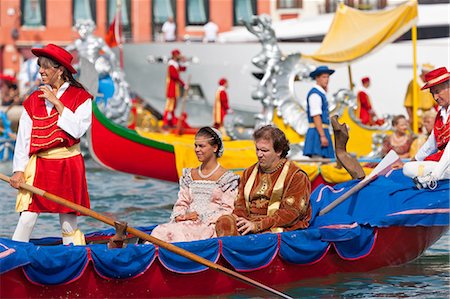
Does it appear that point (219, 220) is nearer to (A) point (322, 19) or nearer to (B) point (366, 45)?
(B) point (366, 45)

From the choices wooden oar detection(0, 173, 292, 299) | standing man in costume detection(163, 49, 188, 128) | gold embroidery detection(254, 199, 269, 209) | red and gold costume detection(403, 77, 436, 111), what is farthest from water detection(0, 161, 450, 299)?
standing man in costume detection(163, 49, 188, 128)

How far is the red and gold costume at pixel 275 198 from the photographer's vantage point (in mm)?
7133

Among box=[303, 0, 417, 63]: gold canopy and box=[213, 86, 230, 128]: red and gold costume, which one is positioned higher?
box=[303, 0, 417, 63]: gold canopy

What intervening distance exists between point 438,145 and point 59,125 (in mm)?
2449

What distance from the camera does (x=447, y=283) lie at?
299 inches

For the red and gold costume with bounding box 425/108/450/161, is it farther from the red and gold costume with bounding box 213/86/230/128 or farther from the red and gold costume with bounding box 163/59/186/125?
the red and gold costume with bounding box 163/59/186/125

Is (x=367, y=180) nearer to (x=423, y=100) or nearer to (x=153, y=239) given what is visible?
(x=153, y=239)

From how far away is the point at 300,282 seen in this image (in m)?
7.31

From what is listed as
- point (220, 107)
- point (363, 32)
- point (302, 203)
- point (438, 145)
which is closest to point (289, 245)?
point (302, 203)

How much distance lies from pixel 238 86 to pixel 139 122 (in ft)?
14.2

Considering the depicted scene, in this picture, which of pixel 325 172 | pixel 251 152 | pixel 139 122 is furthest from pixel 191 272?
pixel 139 122

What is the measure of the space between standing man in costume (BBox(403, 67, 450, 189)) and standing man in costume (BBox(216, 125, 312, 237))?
761mm

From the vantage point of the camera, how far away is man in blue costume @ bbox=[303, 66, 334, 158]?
34.0 ft

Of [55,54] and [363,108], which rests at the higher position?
[55,54]
